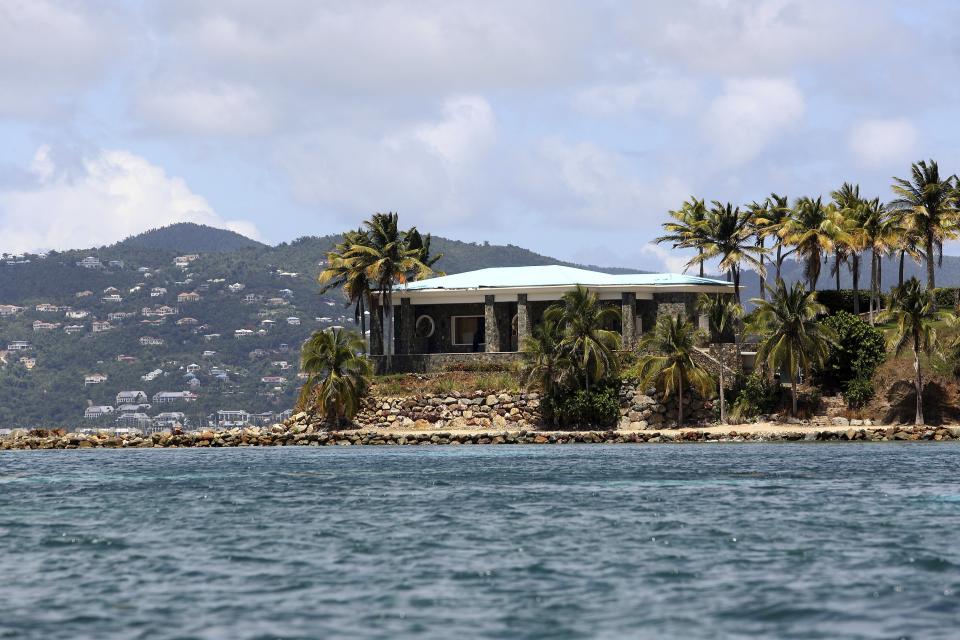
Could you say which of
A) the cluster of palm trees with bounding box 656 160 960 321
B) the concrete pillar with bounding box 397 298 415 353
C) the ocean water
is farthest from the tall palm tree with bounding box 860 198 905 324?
the ocean water

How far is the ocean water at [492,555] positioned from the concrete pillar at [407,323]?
131 feet

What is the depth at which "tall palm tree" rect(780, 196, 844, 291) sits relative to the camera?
83750 millimetres

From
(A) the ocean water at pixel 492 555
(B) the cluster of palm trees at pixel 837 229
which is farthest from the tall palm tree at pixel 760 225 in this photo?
(A) the ocean water at pixel 492 555

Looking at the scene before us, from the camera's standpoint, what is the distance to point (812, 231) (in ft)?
275

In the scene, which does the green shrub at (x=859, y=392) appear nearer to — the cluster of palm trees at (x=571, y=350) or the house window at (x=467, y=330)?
the cluster of palm trees at (x=571, y=350)

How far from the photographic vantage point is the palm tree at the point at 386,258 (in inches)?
3396

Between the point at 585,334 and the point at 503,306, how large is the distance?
9378 millimetres

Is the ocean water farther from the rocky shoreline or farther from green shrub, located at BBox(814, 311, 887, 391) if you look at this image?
green shrub, located at BBox(814, 311, 887, 391)

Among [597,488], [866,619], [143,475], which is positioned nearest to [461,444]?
[143,475]

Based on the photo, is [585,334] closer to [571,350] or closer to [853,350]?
[571,350]

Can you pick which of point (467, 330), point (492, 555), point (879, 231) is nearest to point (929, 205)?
point (879, 231)

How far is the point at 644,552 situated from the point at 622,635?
7.48 m

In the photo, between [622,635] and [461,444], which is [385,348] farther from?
[622,635]

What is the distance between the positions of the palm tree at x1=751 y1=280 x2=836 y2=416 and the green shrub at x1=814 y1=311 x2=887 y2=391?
5.13 ft
